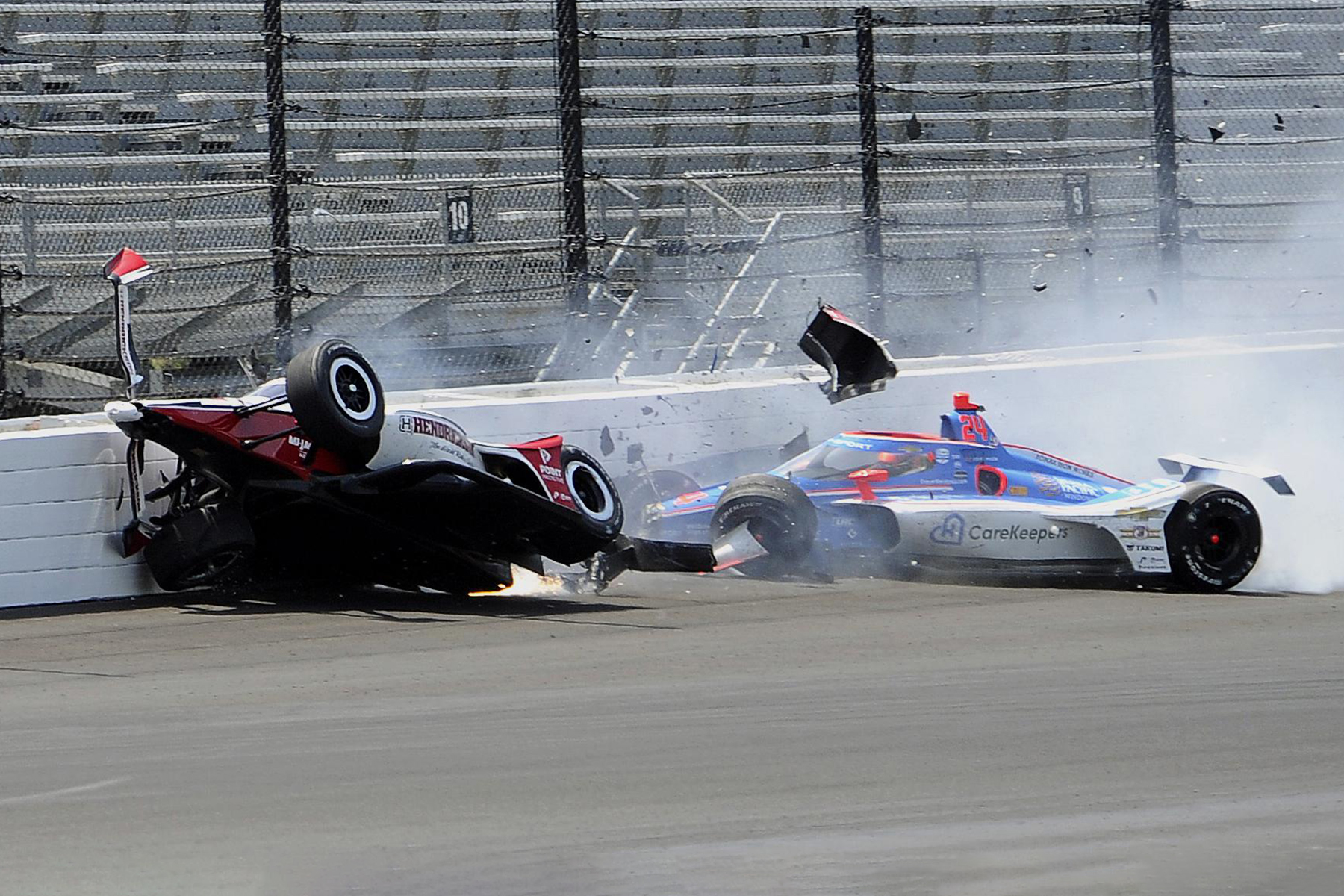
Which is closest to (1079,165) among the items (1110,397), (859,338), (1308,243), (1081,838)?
(1308,243)

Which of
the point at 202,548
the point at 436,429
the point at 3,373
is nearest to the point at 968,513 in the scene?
the point at 436,429

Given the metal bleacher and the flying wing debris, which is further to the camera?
the metal bleacher

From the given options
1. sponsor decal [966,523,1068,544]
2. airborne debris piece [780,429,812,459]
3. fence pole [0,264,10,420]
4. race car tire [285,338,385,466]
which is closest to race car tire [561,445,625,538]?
race car tire [285,338,385,466]

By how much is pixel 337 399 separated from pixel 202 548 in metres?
0.88

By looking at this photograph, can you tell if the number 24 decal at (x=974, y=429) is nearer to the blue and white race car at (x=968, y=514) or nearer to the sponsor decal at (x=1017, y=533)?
the blue and white race car at (x=968, y=514)

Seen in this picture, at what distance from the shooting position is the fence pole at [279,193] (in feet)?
33.0

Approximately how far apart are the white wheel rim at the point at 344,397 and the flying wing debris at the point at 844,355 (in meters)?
2.67

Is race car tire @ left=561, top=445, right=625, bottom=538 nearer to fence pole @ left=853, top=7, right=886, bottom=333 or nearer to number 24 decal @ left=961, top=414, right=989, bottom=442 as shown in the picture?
number 24 decal @ left=961, top=414, right=989, bottom=442

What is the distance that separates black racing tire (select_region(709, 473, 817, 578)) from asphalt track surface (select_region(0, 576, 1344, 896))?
2.89 ft

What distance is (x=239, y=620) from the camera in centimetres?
754

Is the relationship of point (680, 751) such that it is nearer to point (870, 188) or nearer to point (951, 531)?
point (951, 531)

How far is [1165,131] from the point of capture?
37.6 feet

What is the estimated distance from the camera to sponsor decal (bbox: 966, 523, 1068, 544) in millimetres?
8414

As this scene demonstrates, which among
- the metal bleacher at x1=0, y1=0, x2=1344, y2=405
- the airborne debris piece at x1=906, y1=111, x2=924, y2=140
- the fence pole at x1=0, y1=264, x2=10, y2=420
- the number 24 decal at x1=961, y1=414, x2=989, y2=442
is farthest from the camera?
the airborne debris piece at x1=906, y1=111, x2=924, y2=140
